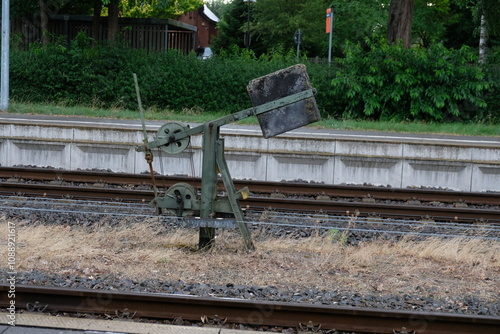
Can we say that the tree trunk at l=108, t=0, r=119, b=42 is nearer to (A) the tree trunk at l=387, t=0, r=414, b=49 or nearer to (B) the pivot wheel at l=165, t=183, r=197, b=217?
(A) the tree trunk at l=387, t=0, r=414, b=49

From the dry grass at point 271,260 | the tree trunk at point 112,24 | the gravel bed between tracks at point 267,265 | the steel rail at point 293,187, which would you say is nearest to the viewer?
the gravel bed between tracks at point 267,265

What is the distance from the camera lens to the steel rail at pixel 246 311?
6543 millimetres

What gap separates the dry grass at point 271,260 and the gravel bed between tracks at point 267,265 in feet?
0.04

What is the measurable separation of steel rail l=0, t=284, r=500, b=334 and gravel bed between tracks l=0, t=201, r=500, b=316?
0.42 meters

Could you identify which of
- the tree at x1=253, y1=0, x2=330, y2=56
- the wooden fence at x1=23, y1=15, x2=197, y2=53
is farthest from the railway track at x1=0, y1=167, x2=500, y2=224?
the tree at x1=253, y1=0, x2=330, y2=56

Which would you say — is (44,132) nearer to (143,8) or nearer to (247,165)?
(247,165)

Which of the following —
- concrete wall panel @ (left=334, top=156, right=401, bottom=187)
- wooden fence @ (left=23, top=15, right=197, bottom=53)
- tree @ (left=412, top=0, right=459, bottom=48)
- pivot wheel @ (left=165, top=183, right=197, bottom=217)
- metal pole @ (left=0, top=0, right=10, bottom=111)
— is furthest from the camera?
tree @ (left=412, top=0, right=459, bottom=48)

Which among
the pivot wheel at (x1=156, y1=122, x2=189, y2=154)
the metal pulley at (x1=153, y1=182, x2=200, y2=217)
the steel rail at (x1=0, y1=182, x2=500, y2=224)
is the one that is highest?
the pivot wheel at (x1=156, y1=122, x2=189, y2=154)

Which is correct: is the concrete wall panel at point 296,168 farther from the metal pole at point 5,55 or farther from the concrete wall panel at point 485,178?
the metal pole at point 5,55

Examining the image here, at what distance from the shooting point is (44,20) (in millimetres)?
30688

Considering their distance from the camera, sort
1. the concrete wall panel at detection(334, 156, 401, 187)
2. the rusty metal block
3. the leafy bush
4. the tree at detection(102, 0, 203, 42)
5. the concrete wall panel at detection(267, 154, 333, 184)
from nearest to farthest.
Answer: the rusty metal block
the concrete wall panel at detection(334, 156, 401, 187)
the concrete wall panel at detection(267, 154, 333, 184)
the leafy bush
the tree at detection(102, 0, 203, 42)

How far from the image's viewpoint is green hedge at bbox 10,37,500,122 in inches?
981

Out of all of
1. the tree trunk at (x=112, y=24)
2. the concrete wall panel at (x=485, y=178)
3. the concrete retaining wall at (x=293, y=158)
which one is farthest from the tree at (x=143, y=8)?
the concrete wall panel at (x=485, y=178)

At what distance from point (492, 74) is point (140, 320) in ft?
74.9
